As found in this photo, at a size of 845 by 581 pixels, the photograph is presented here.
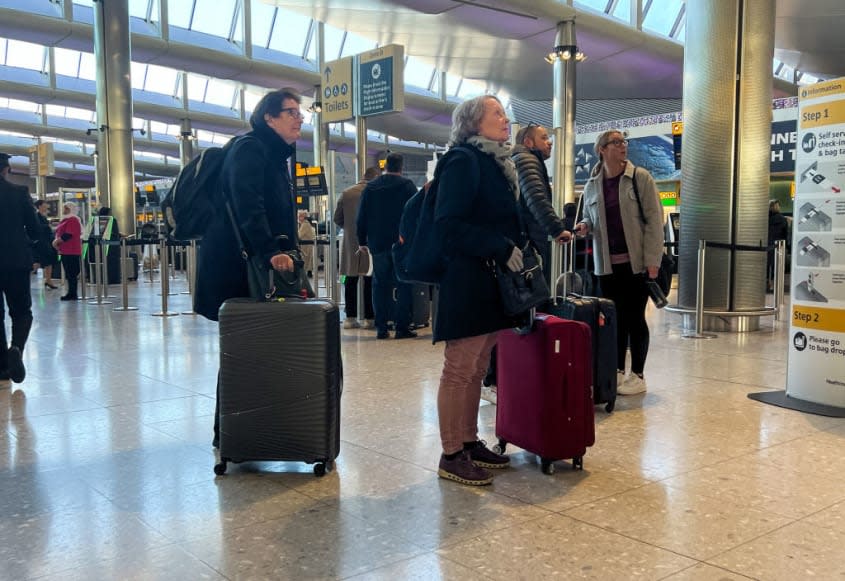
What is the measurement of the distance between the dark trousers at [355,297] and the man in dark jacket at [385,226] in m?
0.99

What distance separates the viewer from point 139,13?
19766 millimetres

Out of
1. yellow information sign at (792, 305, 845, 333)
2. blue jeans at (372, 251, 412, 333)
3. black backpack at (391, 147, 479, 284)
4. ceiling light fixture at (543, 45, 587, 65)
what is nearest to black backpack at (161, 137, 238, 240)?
black backpack at (391, 147, 479, 284)

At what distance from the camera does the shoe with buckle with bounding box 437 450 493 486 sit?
9.78 feet

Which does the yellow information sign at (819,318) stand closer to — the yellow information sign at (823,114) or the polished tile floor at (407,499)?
the polished tile floor at (407,499)

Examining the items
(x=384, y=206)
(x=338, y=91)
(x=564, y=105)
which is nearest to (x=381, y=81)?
(x=338, y=91)

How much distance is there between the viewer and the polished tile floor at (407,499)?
7.48ft

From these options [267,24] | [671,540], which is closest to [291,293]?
[671,540]

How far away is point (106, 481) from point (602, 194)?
3022 mm

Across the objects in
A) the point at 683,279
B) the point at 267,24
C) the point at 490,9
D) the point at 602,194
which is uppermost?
the point at 267,24

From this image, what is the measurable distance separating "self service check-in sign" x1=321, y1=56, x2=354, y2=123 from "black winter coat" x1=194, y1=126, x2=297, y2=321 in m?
6.01

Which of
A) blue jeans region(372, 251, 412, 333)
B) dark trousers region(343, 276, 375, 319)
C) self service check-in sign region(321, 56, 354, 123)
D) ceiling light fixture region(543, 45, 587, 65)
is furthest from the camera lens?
ceiling light fixture region(543, 45, 587, 65)

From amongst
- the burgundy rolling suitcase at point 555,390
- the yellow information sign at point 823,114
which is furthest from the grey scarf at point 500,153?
the yellow information sign at point 823,114

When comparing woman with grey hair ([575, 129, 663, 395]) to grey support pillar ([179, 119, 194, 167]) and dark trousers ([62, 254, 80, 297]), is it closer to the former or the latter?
dark trousers ([62, 254, 80, 297])

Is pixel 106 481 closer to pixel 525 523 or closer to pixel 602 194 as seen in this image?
pixel 525 523
